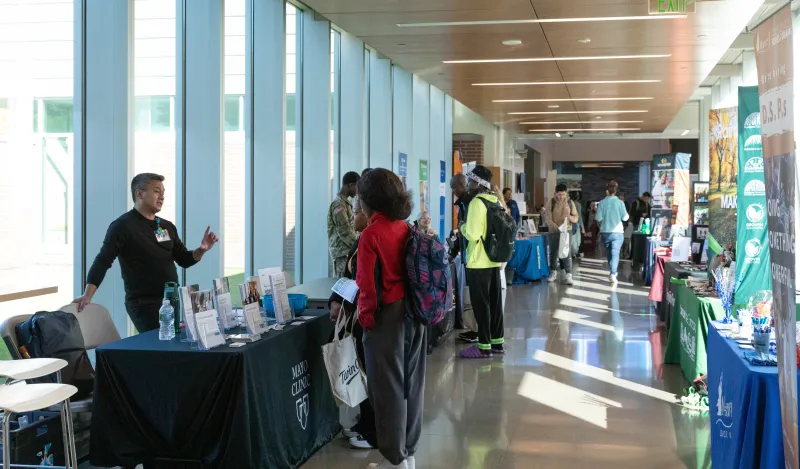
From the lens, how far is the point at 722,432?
151 inches

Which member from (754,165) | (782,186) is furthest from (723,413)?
(782,186)

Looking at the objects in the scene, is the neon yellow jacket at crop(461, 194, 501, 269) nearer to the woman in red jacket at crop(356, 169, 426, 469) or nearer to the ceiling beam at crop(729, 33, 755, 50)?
the woman in red jacket at crop(356, 169, 426, 469)

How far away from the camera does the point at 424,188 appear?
1396 cm

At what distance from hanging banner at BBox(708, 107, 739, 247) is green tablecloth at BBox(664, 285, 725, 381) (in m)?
0.58

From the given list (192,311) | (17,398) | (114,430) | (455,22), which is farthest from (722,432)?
(455,22)

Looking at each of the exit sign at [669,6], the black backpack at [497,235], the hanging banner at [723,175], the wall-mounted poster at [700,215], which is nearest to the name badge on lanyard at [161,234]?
the black backpack at [497,235]

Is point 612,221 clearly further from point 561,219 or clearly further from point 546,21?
point 546,21

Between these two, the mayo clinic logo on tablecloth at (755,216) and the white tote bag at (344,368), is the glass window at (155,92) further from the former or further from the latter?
the mayo clinic logo on tablecloth at (755,216)

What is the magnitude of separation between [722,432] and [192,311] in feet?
→ 8.23

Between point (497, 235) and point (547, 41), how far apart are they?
251 cm

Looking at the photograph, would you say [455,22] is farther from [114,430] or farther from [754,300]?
[114,430]

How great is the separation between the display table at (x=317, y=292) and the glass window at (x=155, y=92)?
1086 millimetres

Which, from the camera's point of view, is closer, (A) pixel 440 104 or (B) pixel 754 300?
(B) pixel 754 300

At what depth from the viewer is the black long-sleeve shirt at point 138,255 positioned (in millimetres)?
4387
